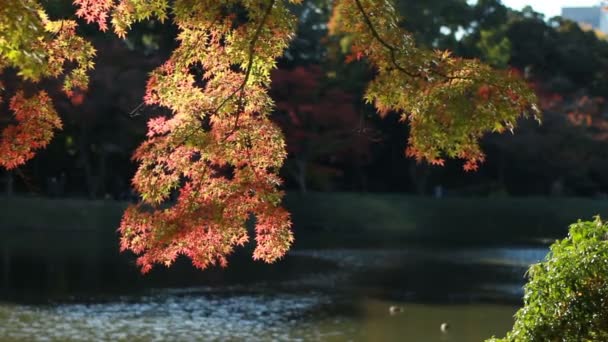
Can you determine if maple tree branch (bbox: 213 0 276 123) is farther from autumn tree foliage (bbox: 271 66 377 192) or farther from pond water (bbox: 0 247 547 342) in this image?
autumn tree foliage (bbox: 271 66 377 192)

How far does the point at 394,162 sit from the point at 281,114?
752cm

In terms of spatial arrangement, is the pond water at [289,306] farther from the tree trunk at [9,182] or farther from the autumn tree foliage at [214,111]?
the tree trunk at [9,182]

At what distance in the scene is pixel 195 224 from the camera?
23.6 ft

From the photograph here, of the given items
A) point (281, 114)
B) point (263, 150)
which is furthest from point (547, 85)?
point (263, 150)

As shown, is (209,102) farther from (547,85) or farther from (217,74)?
(547,85)

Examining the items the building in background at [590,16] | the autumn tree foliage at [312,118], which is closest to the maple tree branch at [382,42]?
the autumn tree foliage at [312,118]

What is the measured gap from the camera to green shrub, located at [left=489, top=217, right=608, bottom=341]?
6.22 m

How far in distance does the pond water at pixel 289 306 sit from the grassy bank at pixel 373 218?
6855mm

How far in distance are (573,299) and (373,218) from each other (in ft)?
95.7

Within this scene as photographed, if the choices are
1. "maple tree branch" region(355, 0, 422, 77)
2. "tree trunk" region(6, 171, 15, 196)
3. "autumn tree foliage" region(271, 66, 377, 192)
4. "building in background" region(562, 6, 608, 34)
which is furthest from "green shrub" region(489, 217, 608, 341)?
"building in background" region(562, 6, 608, 34)

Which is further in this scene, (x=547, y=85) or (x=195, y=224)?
(x=547, y=85)

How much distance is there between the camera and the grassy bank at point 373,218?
30234mm

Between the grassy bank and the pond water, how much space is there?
6.86 metres

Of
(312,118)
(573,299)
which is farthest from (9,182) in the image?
(573,299)
